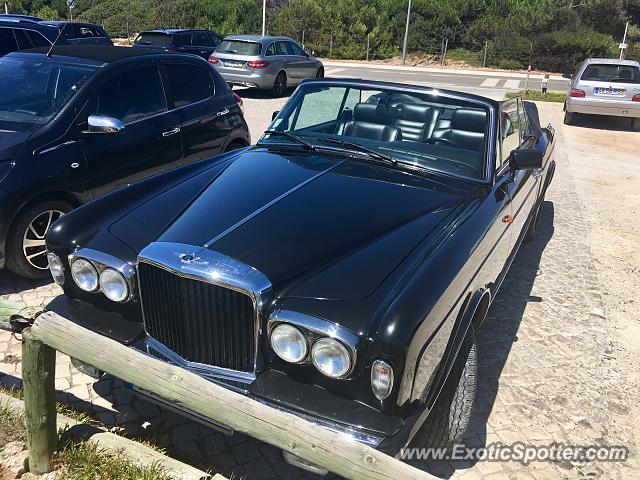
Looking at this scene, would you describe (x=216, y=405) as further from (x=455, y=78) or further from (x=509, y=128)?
(x=455, y=78)

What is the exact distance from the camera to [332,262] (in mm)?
2791

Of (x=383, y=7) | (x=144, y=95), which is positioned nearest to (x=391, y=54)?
(x=383, y=7)

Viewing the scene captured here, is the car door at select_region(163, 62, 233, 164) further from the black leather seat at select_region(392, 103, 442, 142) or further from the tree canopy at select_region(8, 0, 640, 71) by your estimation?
the tree canopy at select_region(8, 0, 640, 71)

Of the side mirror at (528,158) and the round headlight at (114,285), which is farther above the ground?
the side mirror at (528,158)

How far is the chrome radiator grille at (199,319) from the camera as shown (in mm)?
2570

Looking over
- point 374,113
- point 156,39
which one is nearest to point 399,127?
point 374,113

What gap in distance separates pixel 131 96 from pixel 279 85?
35.1 ft

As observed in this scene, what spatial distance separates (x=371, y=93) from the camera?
14.1 ft

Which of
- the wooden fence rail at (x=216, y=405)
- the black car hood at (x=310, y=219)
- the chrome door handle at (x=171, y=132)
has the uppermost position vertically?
the black car hood at (x=310, y=219)

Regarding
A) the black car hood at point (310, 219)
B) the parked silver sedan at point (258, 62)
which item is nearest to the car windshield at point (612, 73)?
the parked silver sedan at point (258, 62)

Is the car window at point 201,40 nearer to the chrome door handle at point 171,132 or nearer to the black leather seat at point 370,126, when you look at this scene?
the chrome door handle at point 171,132

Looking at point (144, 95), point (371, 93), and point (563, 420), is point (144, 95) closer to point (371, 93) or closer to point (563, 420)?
point (371, 93)

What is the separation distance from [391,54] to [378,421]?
121 ft

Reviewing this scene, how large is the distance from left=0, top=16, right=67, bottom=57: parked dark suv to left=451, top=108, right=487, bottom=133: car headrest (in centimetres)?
932
